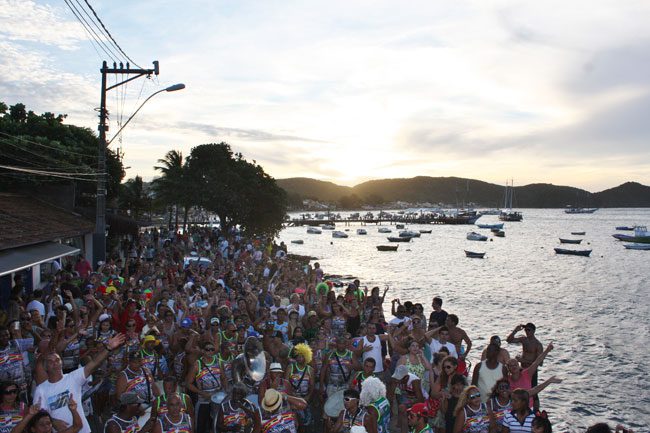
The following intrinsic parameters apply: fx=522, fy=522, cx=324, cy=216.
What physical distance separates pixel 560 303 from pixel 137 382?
130 ft

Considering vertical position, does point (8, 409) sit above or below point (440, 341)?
above

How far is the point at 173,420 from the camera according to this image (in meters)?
5.70

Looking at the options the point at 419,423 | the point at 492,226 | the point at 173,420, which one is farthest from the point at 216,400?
the point at 492,226

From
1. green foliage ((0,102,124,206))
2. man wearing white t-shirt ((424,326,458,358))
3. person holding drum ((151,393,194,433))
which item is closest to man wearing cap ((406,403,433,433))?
person holding drum ((151,393,194,433))

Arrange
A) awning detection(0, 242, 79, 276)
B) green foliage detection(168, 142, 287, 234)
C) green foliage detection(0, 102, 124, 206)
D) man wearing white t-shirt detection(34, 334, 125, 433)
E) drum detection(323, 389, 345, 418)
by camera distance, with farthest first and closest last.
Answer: green foliage detection(168, 142, 287, 234), green foliage detection(0, 102, 124, 206), awning detection(0, 242, 79, 276), drum detection(323, 389, 345, 418), man wearing white t-shirt detection(34, 334, 125, 433)

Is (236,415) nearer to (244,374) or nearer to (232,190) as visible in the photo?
(244,374)

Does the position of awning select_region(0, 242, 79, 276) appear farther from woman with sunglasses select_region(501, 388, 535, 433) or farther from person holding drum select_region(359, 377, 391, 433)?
woman with sunglasses select_region(501, 388, 535, 433)

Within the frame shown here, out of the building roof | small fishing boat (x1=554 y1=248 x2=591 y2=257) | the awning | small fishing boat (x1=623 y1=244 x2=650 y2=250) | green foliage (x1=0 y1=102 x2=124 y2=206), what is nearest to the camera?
the awning

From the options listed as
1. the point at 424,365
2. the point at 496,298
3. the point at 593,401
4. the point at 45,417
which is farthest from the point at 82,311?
the point at 496,298

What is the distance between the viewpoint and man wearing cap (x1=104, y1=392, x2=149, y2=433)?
562 cm

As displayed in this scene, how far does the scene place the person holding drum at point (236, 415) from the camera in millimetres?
6082

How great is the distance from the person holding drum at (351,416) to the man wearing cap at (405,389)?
71.5 inches

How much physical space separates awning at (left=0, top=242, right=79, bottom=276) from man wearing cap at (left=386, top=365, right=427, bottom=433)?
9.36 meters

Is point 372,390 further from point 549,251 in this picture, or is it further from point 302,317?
point 549,251
